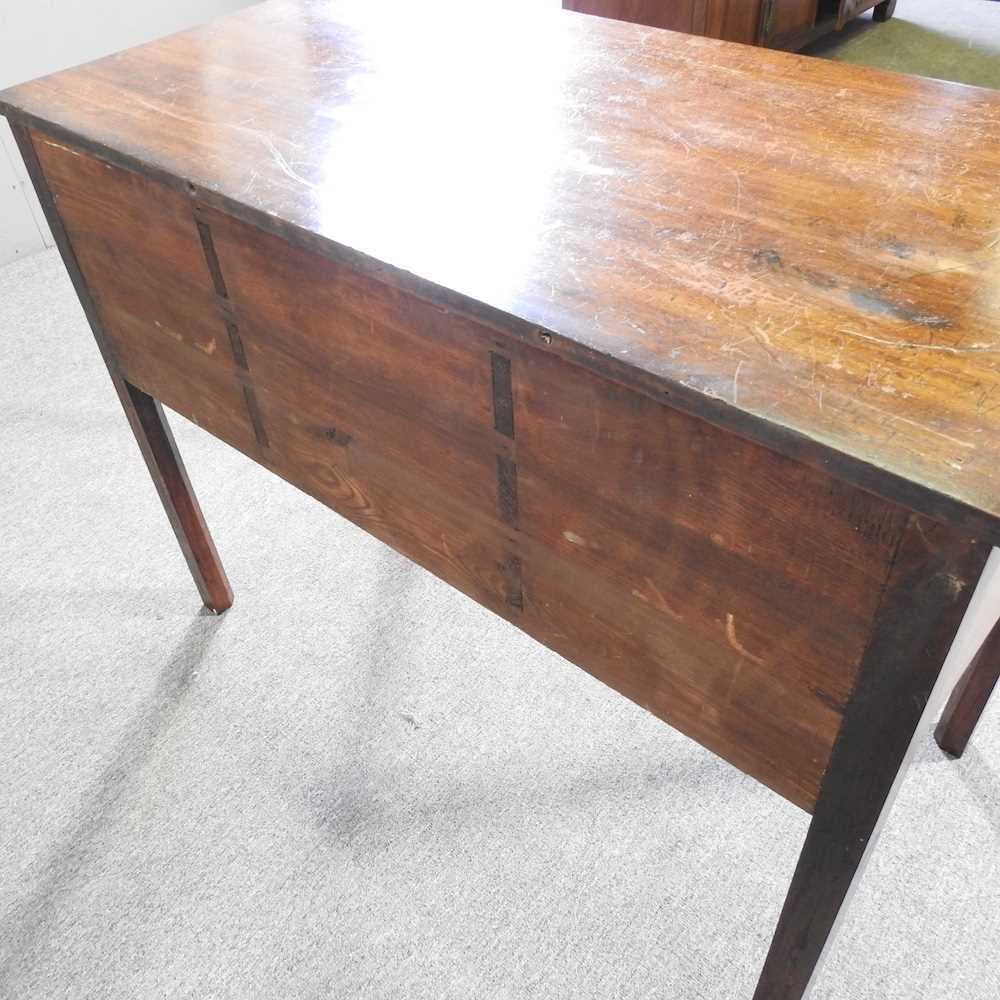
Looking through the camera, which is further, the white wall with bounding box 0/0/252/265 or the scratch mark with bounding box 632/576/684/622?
the white wall with bounding box 0/0/252/265

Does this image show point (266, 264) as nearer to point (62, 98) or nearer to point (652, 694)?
point (62, 98)

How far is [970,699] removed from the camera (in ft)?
Result: 3.86

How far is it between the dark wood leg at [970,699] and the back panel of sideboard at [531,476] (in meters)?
0.51

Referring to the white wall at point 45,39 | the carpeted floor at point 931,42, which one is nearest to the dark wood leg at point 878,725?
the white wall at point 45,39

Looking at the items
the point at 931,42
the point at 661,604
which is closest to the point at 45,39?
the point at 661,604

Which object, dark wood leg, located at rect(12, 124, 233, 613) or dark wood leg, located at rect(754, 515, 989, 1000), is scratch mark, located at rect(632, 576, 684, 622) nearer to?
dark wood leg, located at rect(754, 515, 989, 1000)

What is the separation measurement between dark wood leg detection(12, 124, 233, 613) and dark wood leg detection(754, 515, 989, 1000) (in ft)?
3.08

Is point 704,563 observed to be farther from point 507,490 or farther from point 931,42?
point 931,42

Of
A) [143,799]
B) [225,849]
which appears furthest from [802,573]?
[143,799]

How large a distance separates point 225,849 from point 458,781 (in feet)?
0.97

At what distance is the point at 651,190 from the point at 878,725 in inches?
17.8

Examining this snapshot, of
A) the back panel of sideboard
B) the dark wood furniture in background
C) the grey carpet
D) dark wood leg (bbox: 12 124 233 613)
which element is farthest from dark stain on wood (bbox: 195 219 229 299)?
the dark wood furniture in background

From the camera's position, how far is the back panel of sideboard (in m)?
0.62

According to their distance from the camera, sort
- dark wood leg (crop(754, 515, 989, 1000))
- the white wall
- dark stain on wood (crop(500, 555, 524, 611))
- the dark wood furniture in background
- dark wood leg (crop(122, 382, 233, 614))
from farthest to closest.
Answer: the dark wood furniture in background
the white wall
dark wood leg (crop(122, 382, 233, 614))
dark stain on wood (crop(500, 555, 524, 611))
dark wood leg (crop(754, 515, 989, 1000))
